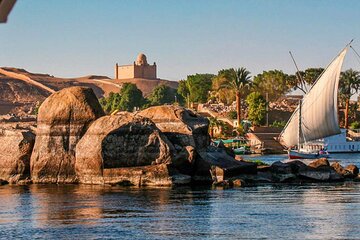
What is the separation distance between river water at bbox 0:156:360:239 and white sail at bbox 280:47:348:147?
3610cm

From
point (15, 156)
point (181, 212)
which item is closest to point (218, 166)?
point (15, 156)

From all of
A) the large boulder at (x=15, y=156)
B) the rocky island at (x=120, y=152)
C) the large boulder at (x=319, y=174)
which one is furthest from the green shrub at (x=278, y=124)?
the large boulder at (x=15, y=156)

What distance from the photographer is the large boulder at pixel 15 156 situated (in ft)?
163

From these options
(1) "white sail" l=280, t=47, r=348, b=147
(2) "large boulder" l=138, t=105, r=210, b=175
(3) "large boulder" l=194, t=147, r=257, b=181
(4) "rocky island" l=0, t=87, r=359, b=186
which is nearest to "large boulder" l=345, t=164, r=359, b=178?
(4) "rocky island" l=0, t=87, r=359, b=186

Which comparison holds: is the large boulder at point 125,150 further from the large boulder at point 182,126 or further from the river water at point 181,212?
the large boulder at point 182,126

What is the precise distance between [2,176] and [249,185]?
1326 cm

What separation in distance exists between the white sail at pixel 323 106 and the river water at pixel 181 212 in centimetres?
3610

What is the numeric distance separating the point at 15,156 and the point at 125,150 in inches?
269

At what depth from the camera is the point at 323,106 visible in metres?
82.3

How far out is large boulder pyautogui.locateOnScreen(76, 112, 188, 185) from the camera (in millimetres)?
45750

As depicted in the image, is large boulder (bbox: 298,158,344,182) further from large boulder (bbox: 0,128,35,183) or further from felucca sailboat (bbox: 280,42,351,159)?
felucca sailboat (bbox: 280,42,351,159)

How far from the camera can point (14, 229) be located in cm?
2902

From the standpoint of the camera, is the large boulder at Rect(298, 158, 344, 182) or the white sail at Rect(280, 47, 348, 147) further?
the white sail at Rect(280, 47, 348, 147)

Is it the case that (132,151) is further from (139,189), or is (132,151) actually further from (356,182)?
(356,182)
